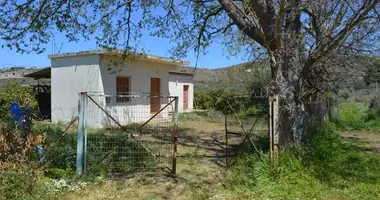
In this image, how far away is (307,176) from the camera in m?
6.68

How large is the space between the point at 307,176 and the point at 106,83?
11706 mm

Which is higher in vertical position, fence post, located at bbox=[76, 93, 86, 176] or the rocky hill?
the rocky hill

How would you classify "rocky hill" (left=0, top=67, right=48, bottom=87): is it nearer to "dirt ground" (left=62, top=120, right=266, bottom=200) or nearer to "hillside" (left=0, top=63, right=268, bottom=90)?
"hillside" (left=0, top=63, right=268, bottom=90)

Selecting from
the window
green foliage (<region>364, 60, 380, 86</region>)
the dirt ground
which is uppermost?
green foliage (<region>364, 60, 380, 86</region>)

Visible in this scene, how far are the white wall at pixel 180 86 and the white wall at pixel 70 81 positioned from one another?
6.87 m

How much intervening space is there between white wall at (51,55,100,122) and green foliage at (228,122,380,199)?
1018 cm

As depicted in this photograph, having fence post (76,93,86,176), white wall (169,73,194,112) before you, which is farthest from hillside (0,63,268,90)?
fence post (76,93,86,176)

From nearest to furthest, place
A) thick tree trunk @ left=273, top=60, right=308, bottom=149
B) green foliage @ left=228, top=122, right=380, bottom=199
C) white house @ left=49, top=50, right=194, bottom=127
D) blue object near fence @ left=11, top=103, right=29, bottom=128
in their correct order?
green foliage @ left=228, top=122, right=380, bottom=199
blue object near fence @ left=11, top=103, right=29, bottom=128
thick tree trunk @ left=273, top=60, right=308, bottom=149
white house @ left=49, top=50, right=194, bottom=127

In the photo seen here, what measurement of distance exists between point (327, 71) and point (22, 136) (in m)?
9.18

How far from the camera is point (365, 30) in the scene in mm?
8461

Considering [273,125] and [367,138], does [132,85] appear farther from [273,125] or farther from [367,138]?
[273,125]

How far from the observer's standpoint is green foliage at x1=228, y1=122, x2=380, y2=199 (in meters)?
6.13

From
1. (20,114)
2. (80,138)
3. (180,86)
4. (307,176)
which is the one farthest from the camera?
(180,86)

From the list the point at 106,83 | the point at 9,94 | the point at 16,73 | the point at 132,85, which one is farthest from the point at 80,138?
the point at 16,73
